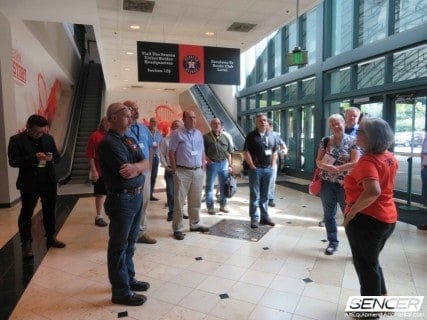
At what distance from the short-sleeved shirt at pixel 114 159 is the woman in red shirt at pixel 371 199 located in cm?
144

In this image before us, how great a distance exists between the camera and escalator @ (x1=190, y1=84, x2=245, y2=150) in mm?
11250

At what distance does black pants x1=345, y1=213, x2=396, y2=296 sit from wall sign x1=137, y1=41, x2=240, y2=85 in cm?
479

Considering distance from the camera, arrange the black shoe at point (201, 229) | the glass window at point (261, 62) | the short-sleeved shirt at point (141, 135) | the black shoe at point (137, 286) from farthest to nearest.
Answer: the glass window at point (261, 62)
the black shoe at point (201, 229)
the short-sleeved shirt at point (141, 135)
the black shoe at point (137, 286)

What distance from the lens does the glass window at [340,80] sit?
726 centimetres

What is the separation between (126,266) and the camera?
8.22 feet

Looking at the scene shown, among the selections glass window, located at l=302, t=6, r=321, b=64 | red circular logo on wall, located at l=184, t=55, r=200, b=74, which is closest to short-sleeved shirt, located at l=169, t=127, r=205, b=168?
red circular logo on wall, located at l=184, t=55, r=200, b=74

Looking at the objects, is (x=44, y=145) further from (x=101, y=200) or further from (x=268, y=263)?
(x=268, y=263)

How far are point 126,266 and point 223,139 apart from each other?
291cm

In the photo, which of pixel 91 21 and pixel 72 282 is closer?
pixel 72 282

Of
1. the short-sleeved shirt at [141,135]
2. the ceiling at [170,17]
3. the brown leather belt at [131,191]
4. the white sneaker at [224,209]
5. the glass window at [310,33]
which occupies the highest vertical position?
the glass window at [310,33]

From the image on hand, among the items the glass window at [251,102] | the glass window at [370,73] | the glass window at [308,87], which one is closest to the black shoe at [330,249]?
the glass window at [370,73]

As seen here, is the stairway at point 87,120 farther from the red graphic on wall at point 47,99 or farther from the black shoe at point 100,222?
the black shoe at point 100,222

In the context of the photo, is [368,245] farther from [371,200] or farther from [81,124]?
[81,124]

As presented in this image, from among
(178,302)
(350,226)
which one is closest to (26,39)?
(178,302)
